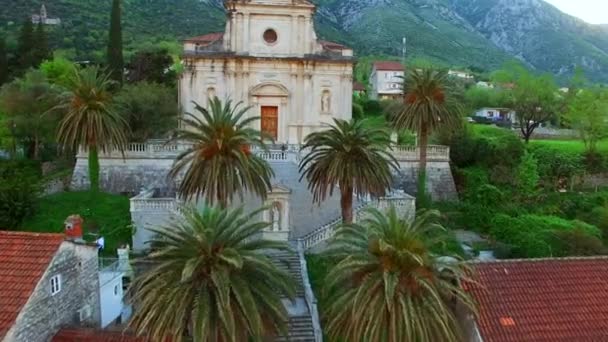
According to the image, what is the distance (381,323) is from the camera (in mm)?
15977

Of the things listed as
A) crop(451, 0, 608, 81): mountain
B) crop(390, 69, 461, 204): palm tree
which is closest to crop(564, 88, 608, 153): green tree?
crop(390, 69, 461, 204): palm tree

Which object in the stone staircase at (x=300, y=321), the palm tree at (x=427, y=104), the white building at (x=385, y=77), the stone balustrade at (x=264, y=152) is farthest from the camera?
the white building at (x=385, y=77)

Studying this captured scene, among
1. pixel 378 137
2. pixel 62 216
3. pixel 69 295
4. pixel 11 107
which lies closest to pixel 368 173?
pixel 378 137

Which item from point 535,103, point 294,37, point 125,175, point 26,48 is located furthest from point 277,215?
point 26,48

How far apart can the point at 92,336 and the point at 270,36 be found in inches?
1164

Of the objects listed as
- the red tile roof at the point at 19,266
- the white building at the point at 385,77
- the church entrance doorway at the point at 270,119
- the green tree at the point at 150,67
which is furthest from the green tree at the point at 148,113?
the white building at the point at 385,77

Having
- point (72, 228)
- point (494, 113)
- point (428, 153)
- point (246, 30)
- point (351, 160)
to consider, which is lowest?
point (72, 228)

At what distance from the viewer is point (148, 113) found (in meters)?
40.4

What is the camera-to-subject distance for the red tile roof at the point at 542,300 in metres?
17.2

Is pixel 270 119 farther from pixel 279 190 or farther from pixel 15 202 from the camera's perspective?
pixel 15 202

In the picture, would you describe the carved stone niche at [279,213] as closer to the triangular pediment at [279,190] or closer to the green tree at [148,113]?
the triangular pediment at [279,190]

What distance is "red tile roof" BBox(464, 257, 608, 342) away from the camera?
1723 cm

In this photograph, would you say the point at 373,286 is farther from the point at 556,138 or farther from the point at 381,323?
the point at 556,138

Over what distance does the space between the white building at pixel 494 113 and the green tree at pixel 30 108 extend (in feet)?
158
